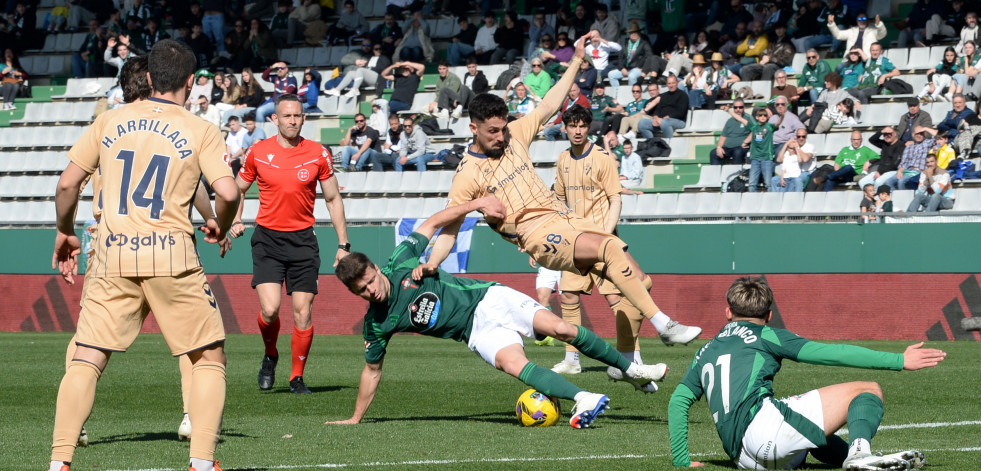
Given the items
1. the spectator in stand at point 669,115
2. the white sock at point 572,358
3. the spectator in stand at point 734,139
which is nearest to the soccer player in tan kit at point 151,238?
the white sock at point 572,358

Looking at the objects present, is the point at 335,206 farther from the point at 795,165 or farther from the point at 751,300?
the point at 795,165

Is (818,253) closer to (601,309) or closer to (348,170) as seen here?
(601,309)

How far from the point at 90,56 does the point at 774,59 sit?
54.5 feet

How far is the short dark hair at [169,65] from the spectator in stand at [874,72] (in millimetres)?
17582

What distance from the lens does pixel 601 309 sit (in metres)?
19.6

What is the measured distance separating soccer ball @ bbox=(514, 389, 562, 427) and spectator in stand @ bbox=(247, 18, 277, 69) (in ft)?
73.8

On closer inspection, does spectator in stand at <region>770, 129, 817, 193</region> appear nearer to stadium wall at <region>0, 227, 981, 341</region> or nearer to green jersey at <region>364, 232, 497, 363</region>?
stadium wall at <region>0, 227, 981, 341</region>

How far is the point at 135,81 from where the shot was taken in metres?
7.06

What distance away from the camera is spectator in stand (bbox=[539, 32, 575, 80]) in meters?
24.7

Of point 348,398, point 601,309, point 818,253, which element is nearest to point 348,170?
point 601,309

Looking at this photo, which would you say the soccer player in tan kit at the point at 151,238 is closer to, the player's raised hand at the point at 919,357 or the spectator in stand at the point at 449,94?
the player's raised hand at the point at 919,357

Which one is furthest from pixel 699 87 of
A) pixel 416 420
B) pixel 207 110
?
pixel 416 420

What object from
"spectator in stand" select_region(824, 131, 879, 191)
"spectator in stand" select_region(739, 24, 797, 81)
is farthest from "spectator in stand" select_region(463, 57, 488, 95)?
"spectator in stand" select_region(824, 131, 879, 191)

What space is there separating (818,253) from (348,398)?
375 inches
